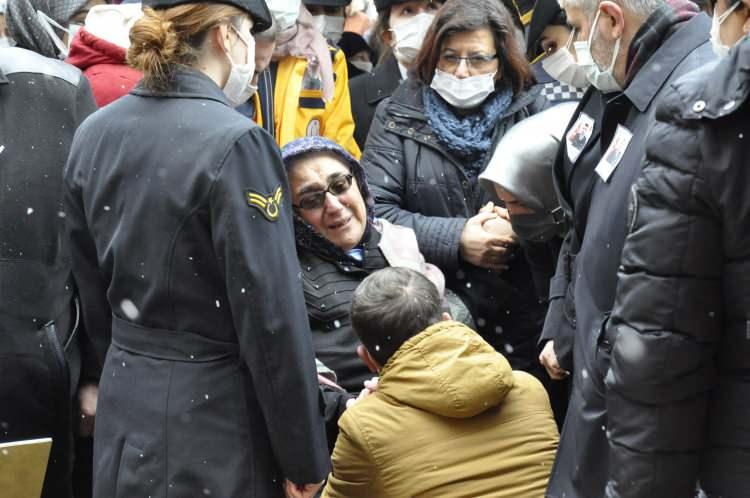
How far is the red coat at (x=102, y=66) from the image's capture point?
5090mm

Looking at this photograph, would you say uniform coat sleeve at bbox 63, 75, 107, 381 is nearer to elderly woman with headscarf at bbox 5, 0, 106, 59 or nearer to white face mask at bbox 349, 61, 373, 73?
elderly woman with headscarf at bbox 5, 0, 106, 59

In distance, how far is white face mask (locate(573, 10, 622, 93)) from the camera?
3855 mm

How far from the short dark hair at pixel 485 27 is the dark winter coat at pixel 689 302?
105 inches

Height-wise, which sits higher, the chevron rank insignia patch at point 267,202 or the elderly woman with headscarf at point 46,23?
the chevron rank insignia patch at point 267,202

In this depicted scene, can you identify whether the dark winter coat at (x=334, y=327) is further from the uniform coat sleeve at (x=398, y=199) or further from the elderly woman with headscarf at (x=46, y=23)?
the elderly woman with headscarf at (x=46, y=23)

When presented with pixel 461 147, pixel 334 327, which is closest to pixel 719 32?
pixel 334 327

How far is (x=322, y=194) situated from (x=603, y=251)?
141cm

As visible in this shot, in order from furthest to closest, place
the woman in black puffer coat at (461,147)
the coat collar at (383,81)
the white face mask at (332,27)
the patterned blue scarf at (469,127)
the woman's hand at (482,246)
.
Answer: the white face mask at (332,27), the coat collar at (383,81), the patterned blue scarf at (469,127), the woman in black puffer coat at (461,147), the woman's hand at (482,246)

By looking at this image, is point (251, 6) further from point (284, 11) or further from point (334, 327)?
point (284, 11)

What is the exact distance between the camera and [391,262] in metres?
4.74

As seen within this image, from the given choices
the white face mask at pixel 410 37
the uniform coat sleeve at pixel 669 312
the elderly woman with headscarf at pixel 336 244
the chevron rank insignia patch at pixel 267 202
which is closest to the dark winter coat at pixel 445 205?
the elderly woman with headscarf at pixel 336 244

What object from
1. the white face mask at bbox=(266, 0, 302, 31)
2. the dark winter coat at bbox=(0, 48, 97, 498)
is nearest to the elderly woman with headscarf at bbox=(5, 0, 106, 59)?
the dark winter coat at bbox=(0, 48, 97, 498)

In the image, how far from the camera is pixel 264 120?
5836 mm

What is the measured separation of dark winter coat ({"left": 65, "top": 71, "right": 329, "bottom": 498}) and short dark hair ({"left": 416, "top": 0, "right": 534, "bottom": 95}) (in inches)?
78.4
